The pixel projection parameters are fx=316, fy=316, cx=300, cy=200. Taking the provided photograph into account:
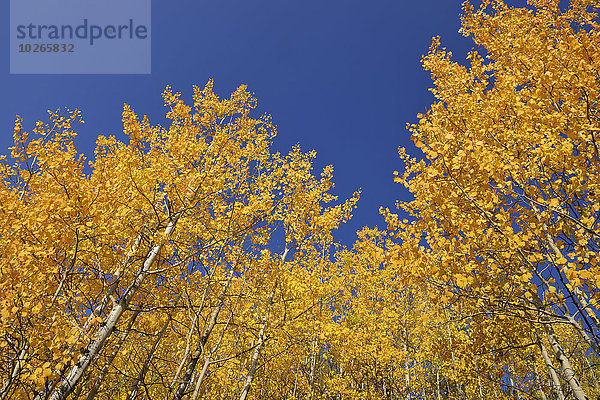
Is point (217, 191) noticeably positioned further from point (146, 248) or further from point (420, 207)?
point (420, 207)

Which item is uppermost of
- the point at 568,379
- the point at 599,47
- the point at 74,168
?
the point at 599,47

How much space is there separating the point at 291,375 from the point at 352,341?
4325 mm

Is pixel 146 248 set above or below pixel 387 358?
below

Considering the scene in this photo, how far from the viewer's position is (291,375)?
11617 millimetres

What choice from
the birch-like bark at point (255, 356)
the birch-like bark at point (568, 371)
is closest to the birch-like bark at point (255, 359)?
the birch-like bark at point (255, 356)

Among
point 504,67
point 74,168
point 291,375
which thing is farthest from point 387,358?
point 74,168

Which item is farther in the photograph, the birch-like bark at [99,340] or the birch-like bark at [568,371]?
the birch-like bark at [99,340]

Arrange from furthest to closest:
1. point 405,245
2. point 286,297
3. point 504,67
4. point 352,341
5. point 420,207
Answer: point 352,341
point 286,297
point 504,67
point 420,207
point 405,245

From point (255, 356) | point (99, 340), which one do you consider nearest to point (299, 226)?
point (255, 356)

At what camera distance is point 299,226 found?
293 inches

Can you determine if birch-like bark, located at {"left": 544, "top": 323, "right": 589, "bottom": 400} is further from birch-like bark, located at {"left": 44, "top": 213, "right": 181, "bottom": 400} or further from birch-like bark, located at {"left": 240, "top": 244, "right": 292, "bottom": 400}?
birch-like bark, located at {"left": 44, "top": 213, "right": 181, "bottom": 400}

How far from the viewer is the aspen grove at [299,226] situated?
2992 mm

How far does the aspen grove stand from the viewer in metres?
2.99

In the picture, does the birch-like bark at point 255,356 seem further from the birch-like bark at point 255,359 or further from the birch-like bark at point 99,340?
the birch-like bark at point 99,340
